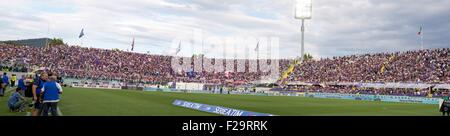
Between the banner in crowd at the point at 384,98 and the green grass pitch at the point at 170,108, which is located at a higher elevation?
the green grass pitch at the point at 170,108

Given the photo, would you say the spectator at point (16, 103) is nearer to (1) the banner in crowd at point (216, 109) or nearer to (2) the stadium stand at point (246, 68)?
(1) the banner in crowd at point (216, 109)

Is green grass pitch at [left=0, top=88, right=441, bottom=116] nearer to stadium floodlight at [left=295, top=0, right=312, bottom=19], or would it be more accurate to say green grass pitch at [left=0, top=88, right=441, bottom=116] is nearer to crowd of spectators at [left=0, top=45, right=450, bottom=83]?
crowd of spectators at [left=0, top=45, right=450, bottom=83]

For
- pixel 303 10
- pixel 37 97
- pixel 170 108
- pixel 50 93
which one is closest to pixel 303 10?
pixel 303 10

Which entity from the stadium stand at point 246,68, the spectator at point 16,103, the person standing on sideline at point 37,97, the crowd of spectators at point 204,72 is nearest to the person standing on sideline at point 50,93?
the person standing on sideline at point 37,97

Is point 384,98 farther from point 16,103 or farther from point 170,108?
point 16,103

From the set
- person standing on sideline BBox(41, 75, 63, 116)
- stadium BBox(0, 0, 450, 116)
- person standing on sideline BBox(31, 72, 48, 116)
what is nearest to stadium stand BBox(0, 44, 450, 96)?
stadium BBox(0, 0, 450, 116)

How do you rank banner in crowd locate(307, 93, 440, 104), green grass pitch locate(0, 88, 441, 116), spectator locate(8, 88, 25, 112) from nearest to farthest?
spectator locate(8, 88, 25, 112)
green grass pitch locate(0, 88, 441, 116)
banner in crowd locate(307, 93, 440, 104)

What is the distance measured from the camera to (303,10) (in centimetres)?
9181

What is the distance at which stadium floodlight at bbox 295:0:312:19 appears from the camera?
91.3m

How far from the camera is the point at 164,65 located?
104m

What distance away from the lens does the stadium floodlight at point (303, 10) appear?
91.3 metres
